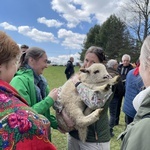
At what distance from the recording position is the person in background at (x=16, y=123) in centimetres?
138

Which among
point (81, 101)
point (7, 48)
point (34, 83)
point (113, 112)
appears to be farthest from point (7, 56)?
point (113, 112)

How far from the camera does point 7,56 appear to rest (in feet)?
5.08

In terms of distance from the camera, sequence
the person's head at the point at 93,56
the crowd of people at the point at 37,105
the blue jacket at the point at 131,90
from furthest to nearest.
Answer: the blue jacket at the point at 131,90
the person's head at the point at 93,56
the crowd of people at the point at 37,105

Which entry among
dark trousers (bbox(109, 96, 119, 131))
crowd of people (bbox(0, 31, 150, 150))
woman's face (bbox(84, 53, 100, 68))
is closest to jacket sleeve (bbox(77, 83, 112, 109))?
crowd of people (bbox(0, 31, 150, 150))

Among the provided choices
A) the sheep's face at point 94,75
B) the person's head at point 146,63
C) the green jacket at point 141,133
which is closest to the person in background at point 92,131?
the sheep's face at point 94,75

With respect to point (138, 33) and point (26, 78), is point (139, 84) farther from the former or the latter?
point (138, 33)

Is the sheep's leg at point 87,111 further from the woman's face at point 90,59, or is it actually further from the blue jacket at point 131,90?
the blue jacket at point 131,90

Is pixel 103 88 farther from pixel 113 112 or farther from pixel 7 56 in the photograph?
pixel 113 112

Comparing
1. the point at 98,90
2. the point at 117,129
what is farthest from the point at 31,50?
the point at 117,129

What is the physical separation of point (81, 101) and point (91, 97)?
0.22m

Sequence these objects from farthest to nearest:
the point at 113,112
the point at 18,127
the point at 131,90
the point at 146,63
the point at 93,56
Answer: the point at 113,112, the point at 131,90, the point at 93,56, the point at 146,63, the point at 18,127

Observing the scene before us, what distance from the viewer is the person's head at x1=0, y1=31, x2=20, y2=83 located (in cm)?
152

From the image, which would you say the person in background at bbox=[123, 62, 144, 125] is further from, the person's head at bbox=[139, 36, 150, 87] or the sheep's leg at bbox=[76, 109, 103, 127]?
the person's head at bbox=[139, 36, 150, 87]

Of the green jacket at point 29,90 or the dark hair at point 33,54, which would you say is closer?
the green jacket at point 29,90
